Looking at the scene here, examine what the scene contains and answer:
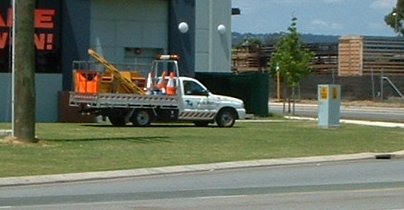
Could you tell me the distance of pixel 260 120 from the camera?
1793 inches

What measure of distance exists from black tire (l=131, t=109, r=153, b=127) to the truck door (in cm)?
151

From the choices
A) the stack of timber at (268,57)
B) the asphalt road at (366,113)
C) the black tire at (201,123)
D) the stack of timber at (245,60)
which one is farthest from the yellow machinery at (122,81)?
the stack of timber at (245,60)

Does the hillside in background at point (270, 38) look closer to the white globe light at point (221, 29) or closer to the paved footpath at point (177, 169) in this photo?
the white globe light at point (221, 29)

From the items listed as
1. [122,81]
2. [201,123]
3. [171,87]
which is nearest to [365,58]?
[201,123]

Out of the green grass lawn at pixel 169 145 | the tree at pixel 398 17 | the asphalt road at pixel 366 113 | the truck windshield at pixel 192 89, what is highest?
the tree at pixel 398 17

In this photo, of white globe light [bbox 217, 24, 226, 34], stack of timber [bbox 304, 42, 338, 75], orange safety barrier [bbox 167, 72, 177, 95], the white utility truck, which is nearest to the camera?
the white utility truck

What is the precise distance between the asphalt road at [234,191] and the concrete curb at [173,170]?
39cm

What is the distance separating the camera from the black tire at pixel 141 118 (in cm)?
3659

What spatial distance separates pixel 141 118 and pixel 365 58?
5063 centimetres

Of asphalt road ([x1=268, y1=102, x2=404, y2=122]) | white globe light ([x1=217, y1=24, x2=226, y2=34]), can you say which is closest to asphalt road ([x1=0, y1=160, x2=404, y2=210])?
white globe light ([x1=217, y1=24, x2=226, y2=34])

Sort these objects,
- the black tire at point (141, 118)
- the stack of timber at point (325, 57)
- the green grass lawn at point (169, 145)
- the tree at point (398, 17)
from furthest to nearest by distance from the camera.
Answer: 1. the tree at point (398, 17)
2. the stack of timber at point (325, 57)
3. the black tire at point (141, 118)
4. the green grass lawn at point (169, 145)

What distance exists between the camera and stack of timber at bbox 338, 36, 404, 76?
276ft

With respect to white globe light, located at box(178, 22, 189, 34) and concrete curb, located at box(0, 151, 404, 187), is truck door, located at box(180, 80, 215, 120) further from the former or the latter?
concrete curb, located at box(0, 151, 404, 187)

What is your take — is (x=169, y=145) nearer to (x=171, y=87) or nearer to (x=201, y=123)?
(x=171, y=87)
